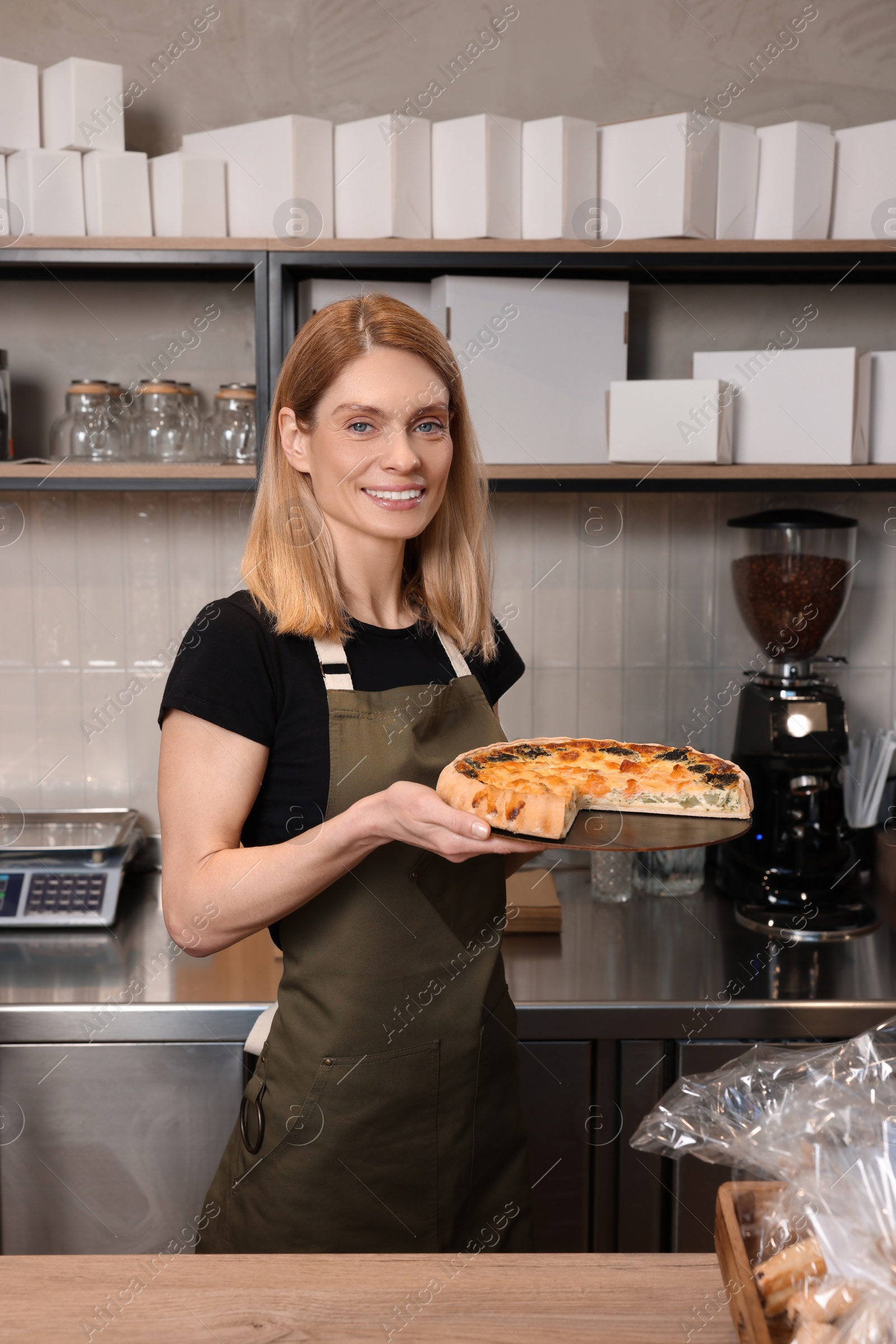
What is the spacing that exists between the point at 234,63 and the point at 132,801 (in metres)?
1.69

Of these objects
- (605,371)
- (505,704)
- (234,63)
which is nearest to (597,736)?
(505,704)

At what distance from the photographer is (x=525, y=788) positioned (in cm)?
136

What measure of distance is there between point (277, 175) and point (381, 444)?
103cm

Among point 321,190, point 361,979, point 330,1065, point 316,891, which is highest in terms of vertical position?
point 321,190

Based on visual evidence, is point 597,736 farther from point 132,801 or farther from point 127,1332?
point 127,1332

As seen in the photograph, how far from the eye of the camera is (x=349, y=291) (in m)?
2.17

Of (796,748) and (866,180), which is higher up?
(866,180)

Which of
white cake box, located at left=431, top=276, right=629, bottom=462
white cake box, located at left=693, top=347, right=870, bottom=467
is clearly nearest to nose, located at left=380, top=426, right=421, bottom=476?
white cake box, located at left=431, top=276, right=629, bottom=462

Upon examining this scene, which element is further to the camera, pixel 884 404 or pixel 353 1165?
pixel 884 404

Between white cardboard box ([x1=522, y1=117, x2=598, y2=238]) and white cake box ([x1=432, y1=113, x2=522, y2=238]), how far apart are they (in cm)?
2

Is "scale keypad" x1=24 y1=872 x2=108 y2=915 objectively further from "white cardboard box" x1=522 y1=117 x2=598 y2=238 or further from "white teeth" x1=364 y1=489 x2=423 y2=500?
"white cardboard box" x1=522 y1=117 x2=598 y2=238

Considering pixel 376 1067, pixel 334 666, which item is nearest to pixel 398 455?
pixel 334 666

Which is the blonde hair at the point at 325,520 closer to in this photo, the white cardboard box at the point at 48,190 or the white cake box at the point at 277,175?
the white cake box at the point at 277,175

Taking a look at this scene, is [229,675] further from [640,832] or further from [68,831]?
[68,831]
